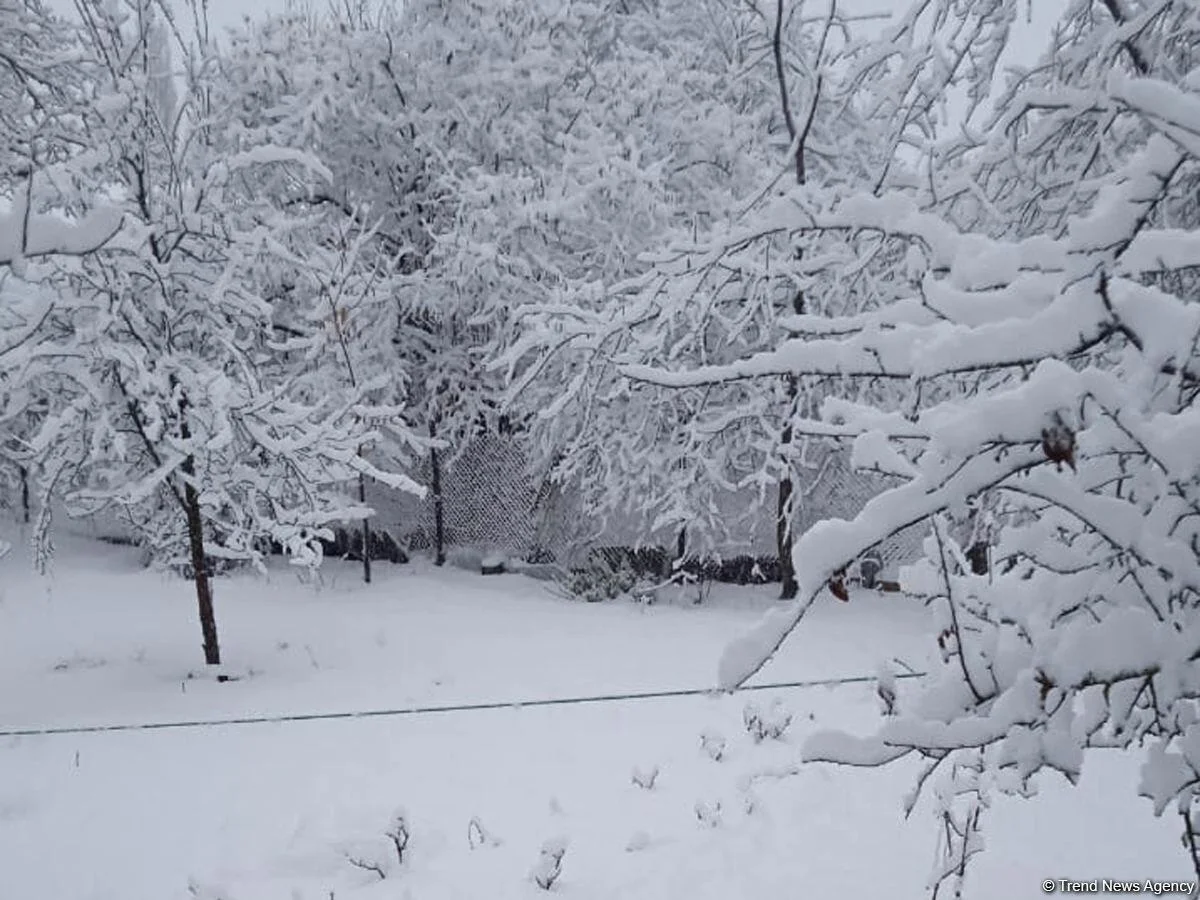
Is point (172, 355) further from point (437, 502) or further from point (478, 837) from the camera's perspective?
point (437, 502)

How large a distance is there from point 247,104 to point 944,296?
43.1ft

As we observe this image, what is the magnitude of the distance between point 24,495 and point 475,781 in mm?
11840

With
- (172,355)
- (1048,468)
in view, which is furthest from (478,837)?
(172,355)

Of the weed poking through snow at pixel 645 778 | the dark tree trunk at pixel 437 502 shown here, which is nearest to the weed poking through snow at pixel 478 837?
the weed poking through snow at pixel 645 778

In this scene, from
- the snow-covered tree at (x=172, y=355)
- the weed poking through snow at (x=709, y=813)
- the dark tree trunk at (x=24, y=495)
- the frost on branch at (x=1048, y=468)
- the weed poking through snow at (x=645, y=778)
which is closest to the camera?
the frost on branch at (x=1048, y=468)

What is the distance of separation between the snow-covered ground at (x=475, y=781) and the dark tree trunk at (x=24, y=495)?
5.35 metres

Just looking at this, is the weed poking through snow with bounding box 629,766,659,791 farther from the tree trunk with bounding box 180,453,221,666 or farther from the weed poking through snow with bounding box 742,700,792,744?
the tree trunk with bounding box 180,453,221,666

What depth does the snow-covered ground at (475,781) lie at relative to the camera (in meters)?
3.47

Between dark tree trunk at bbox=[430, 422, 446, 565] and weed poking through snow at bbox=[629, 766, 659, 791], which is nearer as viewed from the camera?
weed poking through snow at bbox=[629, 766, 659, 791]

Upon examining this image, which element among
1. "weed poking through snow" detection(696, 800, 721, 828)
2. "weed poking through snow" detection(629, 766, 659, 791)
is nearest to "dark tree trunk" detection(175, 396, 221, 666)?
"weed poking through snow" detection(629, 766, 659, 791)

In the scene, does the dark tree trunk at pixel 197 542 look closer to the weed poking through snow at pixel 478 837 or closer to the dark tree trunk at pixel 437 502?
the weed poking through snow at pixel 478 837

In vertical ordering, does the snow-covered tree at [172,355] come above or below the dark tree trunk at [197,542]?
above

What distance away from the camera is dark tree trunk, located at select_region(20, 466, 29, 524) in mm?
12820

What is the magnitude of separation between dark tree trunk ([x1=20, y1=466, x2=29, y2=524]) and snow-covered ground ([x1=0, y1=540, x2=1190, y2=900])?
5.35 m
